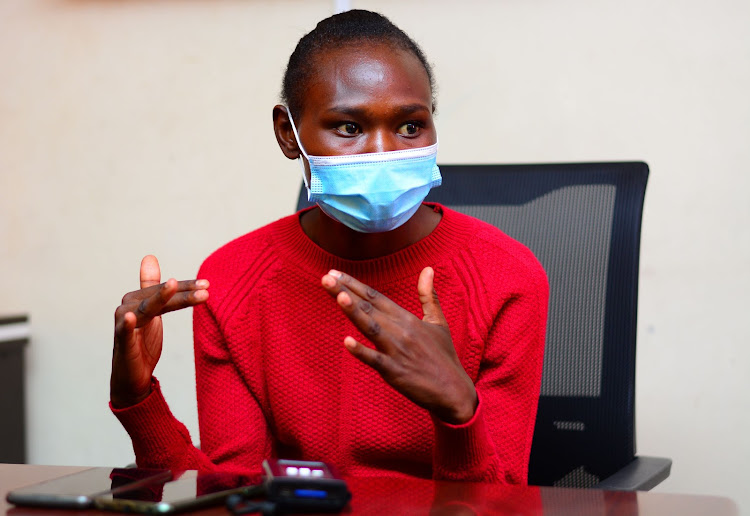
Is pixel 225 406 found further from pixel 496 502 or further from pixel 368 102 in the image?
pixel 496 502

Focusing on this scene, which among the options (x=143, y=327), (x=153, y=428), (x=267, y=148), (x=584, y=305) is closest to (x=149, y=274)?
(x=143, y=327)

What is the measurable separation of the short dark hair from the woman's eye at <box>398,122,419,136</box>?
8 cm

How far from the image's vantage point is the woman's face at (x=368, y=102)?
3.46ft

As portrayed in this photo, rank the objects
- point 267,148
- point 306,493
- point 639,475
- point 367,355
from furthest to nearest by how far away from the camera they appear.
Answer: point 267,148 < point 639,475 < point 367,355 < point 306,493

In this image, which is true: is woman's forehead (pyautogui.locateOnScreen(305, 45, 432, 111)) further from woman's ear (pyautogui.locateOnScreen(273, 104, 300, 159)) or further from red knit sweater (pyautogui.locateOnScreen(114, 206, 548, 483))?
red knit sweater (pyautogui.locateOnScreen(114, 206, 548, 483))

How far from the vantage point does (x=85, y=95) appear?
2195mm

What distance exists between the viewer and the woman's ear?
1.18 meters

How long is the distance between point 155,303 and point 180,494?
239mm

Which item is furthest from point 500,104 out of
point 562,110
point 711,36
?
point 711,36

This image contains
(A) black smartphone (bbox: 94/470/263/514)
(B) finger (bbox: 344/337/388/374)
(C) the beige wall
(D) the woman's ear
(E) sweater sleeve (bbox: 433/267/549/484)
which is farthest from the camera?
(C) the beige wall

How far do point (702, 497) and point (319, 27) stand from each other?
2.49 feet

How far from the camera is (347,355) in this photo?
3.69 ft

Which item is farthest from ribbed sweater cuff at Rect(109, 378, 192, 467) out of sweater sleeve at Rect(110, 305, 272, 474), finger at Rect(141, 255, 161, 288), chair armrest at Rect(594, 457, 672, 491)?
chair armrest at Rect(594, 457, 672, 491)

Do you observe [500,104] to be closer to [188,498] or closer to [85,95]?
[85,95]
